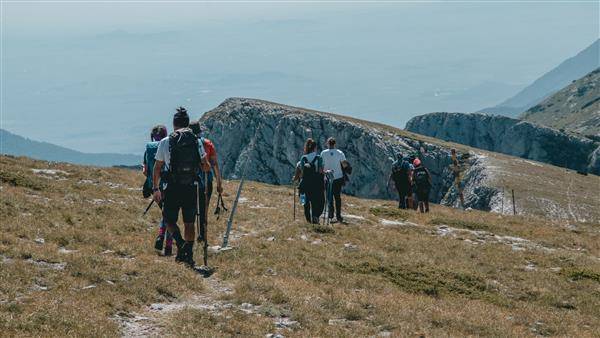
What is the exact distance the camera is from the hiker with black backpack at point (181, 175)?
14.7 meters

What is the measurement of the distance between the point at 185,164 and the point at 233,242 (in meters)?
5.05

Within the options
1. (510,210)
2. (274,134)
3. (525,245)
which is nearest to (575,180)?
(510,210)

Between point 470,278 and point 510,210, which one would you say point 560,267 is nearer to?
point 470,278

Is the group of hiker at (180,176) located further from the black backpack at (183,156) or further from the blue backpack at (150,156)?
the blue backpack at (150,156)

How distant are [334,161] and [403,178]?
28.8 feet

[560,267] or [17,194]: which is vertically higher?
[17,194]

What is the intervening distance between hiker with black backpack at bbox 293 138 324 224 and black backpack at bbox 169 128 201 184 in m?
8.27

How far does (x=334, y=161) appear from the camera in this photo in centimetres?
2423

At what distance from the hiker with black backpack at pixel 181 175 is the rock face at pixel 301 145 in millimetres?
127038

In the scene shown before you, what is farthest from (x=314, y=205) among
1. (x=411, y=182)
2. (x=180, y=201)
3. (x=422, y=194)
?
(x=422, y=194)

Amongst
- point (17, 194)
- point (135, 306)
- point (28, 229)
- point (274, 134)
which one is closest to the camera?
point (135, 306)

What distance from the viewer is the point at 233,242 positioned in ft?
62.5

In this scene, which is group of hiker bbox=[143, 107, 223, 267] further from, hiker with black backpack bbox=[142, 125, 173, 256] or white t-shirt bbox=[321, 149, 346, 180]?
white t-shirt bbox=[321, 149, 346, 180]

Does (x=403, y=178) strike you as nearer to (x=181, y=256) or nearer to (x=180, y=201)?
(x=181, y=256)
